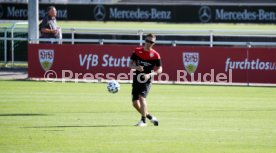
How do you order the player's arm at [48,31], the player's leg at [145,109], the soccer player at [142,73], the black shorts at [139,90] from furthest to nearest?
the player's arm at [48,31]
the black shorts at [139,90]
the soccer player at [142,73]
the player's leg at [145,109]

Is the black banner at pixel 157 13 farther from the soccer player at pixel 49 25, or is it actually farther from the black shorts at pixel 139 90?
the black shorts at pixel 139 90

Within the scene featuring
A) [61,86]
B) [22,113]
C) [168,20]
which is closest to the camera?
[22,113]

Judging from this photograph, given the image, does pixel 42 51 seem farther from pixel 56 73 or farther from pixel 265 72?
pixel 265 72

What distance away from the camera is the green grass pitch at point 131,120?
13.3 meters

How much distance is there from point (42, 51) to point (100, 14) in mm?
19500

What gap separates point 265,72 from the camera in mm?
26750

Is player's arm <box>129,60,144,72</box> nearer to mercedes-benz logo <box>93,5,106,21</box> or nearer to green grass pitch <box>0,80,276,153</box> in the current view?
green grass pitch <box>0,80,276,153</box>

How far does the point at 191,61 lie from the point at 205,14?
19.3m

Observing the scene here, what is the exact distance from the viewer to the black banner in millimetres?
45750

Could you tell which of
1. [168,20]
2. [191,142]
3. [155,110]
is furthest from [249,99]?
[168,20]

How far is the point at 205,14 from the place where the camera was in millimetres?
46344

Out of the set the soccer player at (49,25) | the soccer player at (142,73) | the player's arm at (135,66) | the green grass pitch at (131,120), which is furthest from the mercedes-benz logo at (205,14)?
the player's arm at (135,66)

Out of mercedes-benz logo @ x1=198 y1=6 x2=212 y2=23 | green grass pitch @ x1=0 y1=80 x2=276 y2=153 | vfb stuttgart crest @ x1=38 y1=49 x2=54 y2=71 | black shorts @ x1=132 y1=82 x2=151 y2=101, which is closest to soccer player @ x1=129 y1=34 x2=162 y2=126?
black shorts @ x1=132 y1=82 x2=151 y2=101

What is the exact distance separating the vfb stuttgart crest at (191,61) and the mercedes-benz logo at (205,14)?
62.5 ft
